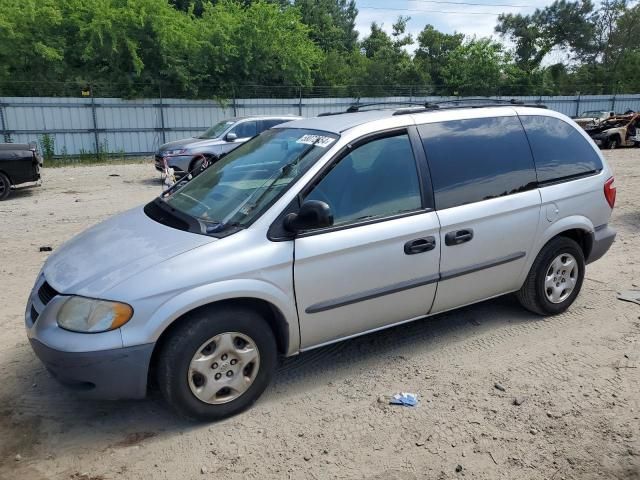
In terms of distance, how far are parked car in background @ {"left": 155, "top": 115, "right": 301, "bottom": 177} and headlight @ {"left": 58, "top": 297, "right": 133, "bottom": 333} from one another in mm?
9690

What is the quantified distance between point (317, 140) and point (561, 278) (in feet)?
8.38

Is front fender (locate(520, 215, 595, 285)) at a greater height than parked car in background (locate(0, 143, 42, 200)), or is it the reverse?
front fender (locate(520, 215, 595, 285))

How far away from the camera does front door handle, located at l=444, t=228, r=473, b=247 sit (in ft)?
12.6

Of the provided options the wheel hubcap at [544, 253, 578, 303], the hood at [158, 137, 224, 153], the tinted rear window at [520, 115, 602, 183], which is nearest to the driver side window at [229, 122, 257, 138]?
the hood at [158, 137, 224, 153]

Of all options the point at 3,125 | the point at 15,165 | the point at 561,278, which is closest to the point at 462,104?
the point at 561,278

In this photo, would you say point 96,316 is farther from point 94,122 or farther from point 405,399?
point 94,122

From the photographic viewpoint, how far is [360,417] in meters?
3.35

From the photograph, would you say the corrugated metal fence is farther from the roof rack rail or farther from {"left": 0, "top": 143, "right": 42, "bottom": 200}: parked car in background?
the roof rack rail

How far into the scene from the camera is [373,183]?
12.2 feet

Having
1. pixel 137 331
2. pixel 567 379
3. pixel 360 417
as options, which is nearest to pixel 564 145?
pixel 567 379

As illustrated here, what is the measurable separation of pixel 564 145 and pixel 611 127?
19.2m

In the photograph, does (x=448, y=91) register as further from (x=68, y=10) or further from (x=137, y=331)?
(x=137, y=331)

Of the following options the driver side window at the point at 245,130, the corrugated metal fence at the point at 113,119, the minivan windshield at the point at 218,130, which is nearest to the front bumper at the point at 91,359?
the driver side window at the point at 245,130

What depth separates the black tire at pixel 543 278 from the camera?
4512mm
